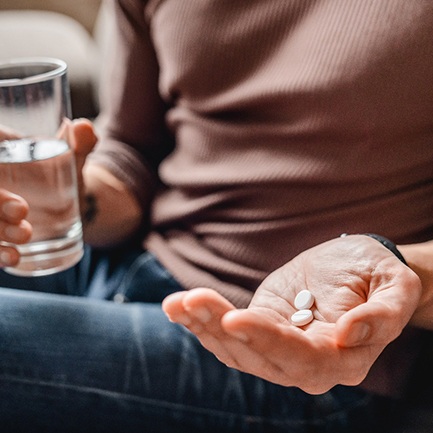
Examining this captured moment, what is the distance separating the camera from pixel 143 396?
0.72m

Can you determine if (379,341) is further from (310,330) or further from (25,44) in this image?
(25,44)

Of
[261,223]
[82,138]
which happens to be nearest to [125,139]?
[82,138]

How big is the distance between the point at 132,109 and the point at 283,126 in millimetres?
291

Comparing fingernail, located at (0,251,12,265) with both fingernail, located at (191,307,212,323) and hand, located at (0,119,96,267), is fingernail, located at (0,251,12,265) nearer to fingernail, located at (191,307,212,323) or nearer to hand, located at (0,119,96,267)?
hand, located at (0,119,96,267)

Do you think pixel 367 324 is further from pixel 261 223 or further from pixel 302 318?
pixel 261 223

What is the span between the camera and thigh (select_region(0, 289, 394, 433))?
718 mm

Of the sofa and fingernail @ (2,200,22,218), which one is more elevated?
fingernail @ (2,200,22,218)

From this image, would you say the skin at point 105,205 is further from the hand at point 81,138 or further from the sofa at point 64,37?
the sofa at point 64,37

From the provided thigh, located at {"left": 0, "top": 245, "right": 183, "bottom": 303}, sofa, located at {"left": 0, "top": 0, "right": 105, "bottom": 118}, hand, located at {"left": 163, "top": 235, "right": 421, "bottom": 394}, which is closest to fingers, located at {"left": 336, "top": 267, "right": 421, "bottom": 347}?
hand, located at {"left": 163, "top": 235, "right": 421, "bottom": 394}

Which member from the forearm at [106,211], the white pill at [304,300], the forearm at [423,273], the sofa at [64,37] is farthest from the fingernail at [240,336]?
the sofa at [64,37]

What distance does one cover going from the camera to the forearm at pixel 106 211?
924 mm

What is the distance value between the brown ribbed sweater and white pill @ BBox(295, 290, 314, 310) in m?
0.15

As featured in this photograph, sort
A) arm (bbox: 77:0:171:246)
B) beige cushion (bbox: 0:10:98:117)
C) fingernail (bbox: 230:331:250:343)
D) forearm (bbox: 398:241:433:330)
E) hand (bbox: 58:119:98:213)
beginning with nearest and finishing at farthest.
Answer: fingernail (bbox: 230:331:250:343), forearm (bbox: 398:241:433:330), hand (bbox: 58:119:98:213), arm (bbox: 77:0:171:246), beige cushion (bbox: 0:10:98:117)

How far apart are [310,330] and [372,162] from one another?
0.23 metres
